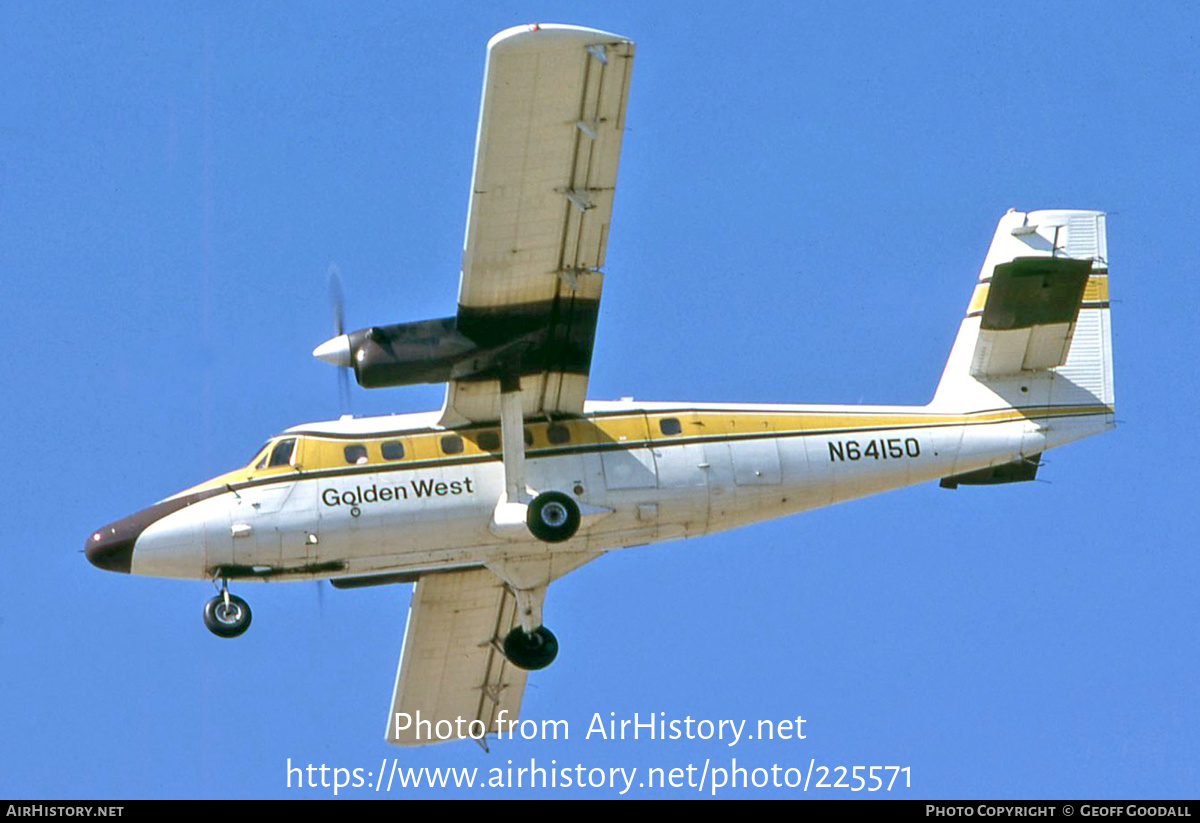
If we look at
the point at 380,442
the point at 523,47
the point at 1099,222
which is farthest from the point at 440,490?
the point at 1099,222

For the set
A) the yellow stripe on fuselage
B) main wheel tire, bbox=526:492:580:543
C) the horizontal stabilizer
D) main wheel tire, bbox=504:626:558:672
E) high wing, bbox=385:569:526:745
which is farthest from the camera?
high wing, bbox=385:569:526:745

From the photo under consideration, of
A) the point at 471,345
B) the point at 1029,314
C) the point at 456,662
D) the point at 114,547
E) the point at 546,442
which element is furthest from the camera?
the point at 456,662

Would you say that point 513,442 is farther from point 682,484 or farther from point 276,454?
point 276,454

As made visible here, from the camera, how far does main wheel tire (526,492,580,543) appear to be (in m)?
27.4

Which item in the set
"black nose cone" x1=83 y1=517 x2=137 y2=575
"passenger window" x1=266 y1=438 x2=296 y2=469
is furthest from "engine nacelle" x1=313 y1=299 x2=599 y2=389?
"black nose cone" x1=83 y1=517 x2=137 y2=575

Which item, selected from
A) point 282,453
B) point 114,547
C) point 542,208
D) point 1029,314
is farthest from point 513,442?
point 1029,314

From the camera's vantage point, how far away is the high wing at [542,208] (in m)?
24.9

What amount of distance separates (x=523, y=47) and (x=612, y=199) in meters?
2.47

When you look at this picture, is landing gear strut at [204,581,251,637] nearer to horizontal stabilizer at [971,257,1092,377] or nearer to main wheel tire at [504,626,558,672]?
main wheel tire at [504,626,558,672]

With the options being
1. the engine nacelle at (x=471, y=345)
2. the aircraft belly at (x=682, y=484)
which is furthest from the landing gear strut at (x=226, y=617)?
the aircraft belly at (x=682, y=484)

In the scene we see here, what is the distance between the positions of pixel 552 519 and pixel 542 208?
147 inches

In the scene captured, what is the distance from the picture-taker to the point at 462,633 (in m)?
31.5

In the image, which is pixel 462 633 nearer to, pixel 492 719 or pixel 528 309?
pixel 492 719

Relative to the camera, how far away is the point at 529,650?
29406 millimetres
